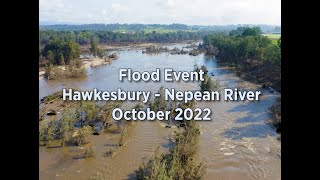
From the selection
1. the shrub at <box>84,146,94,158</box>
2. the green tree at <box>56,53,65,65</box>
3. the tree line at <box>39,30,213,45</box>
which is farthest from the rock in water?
the tree line at <box>39,30,213,45</box>

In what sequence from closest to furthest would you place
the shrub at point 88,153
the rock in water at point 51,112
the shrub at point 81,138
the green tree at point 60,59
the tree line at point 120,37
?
the shrub at point 88,153 → the shrub at point 81,138 → the rock in water at point 51,112 → the green tree at point 60,59 → the tree line at point 120,37

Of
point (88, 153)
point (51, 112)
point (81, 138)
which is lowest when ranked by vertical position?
point (88, 153)

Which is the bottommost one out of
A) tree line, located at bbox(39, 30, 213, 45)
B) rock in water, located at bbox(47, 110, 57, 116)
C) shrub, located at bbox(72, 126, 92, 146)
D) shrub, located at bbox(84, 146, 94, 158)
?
shrub, located at bbox(84, 146, 94, 158)

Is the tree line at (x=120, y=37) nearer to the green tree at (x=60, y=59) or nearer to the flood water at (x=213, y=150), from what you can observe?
the green tree at (x=60, y=59)

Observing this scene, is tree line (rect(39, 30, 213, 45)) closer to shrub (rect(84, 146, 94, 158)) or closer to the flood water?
the flood water

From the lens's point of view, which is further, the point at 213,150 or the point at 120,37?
the point at 120,37

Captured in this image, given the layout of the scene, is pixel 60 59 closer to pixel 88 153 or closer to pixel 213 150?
pixel 88 153

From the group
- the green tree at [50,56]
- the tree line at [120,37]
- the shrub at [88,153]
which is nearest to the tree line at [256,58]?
the shrub at [88,153]

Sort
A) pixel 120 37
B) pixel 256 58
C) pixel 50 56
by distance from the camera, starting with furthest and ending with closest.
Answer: pixel 120 37
pixel 50 56
pixel 256 58

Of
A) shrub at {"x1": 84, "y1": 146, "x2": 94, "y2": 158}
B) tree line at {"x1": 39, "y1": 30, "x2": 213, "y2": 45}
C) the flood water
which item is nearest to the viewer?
the flood water

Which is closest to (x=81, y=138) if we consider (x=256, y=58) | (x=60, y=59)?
(x=256, y=58)
